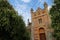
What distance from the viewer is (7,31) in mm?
15477

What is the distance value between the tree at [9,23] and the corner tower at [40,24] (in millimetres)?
10000

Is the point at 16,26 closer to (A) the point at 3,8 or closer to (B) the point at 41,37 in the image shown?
(A) the point at 3,8

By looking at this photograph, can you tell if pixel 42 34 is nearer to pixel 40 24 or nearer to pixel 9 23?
pixel 40 24

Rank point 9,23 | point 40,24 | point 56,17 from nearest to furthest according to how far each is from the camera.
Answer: point 9,23, point 56,17, point 40,24

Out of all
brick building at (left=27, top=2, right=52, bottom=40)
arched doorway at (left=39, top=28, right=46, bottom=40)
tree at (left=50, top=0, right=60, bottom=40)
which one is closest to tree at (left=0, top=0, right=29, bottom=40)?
tree at (left=50, top=0, right=60, bottom=40)

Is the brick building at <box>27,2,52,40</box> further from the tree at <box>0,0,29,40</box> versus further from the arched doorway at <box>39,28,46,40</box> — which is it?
the tree at <box>0,0,29,40</box>

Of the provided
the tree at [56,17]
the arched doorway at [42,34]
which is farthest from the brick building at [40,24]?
the tree at [56,17]

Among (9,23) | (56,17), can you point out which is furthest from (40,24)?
(9,23)

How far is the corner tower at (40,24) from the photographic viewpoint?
26.3m

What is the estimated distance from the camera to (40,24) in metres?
27.1

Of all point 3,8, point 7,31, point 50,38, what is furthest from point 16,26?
point 50,38

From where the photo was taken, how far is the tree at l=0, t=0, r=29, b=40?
15023mm

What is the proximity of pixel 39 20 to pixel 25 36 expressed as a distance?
1056 cm

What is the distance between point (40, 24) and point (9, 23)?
40.6ft
